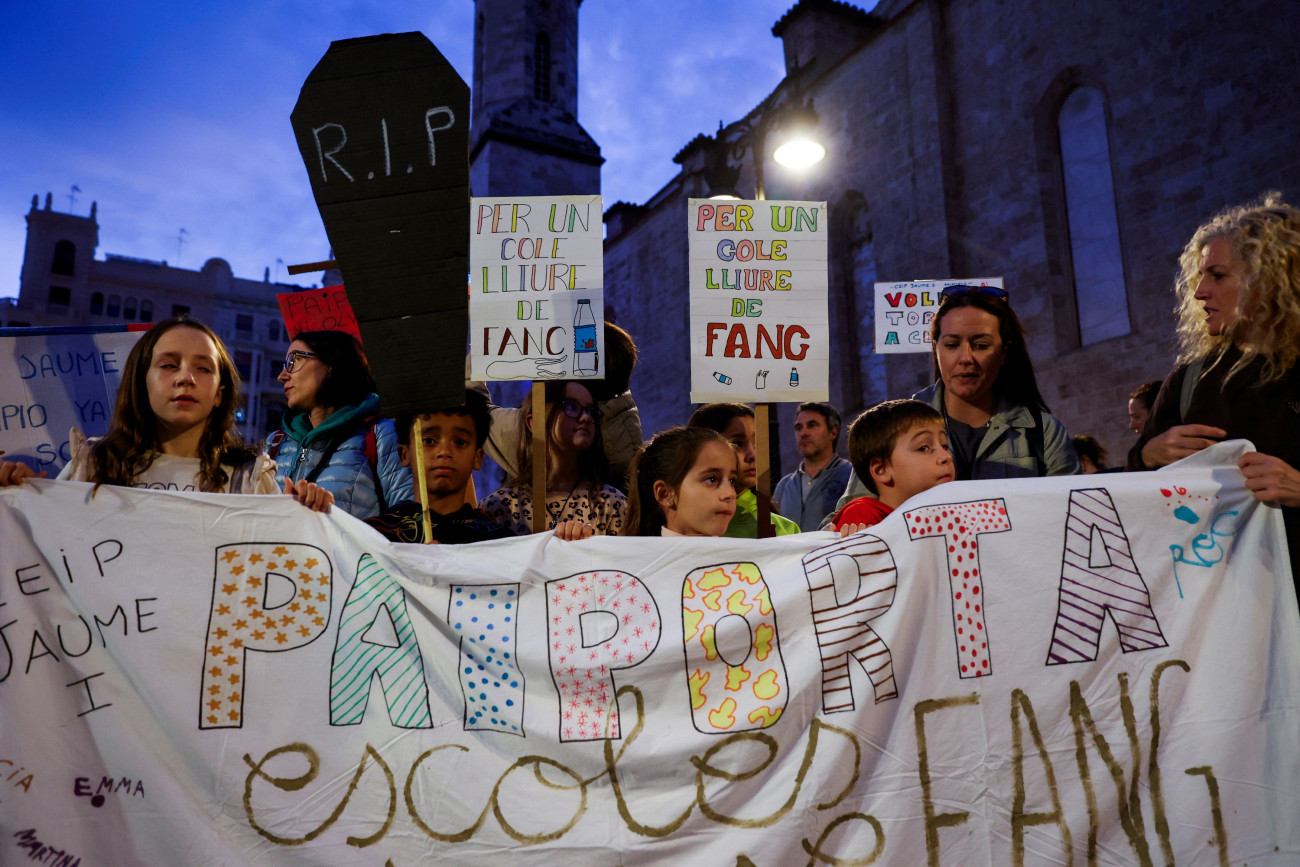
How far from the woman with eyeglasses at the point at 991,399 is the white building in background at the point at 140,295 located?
167ft

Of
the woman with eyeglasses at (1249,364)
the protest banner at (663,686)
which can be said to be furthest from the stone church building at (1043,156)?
the protest banner at (663,686)

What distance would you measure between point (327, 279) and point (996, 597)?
67.0 meters

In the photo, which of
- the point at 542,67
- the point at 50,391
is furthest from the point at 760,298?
the point at 542,67

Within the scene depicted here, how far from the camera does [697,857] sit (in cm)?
239

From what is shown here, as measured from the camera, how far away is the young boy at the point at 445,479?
3.26 meters

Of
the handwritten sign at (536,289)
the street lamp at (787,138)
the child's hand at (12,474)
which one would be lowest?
the child's hand at (12,474)

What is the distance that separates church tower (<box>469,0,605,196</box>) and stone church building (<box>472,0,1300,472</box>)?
6.16m

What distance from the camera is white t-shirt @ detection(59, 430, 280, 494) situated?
301cm

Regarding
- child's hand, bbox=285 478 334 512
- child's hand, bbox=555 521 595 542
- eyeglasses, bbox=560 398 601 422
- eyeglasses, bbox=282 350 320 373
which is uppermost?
eyeglasses, bbox=282 350 320 373

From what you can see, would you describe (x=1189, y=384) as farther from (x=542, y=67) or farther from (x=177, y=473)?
(x=542, y=67)

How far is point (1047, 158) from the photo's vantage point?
12969 millimetres

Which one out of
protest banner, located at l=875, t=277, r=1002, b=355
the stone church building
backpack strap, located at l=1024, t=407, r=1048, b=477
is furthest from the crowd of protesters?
the stone church building

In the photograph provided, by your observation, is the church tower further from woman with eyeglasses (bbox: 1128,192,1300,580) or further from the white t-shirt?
woman with eyeglasses (bbox: 1128,192,1300,580)

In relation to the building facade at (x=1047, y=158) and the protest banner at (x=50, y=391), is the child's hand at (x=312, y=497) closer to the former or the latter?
the protest banner at (x=50, y=391)
